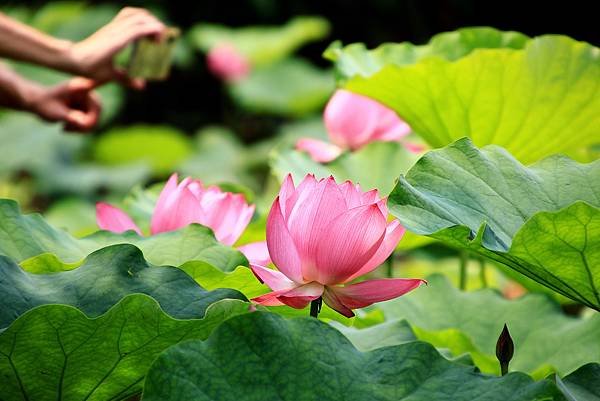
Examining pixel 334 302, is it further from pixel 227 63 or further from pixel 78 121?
pixel 227 63

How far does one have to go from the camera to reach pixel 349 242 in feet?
2.51

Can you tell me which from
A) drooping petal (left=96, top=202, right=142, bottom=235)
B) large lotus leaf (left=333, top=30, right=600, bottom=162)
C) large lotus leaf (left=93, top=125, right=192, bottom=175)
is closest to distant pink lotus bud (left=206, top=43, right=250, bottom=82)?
large lotus leaf (left=93, top=125, right=192, bottom=175)

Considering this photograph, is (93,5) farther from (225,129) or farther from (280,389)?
(280,389)

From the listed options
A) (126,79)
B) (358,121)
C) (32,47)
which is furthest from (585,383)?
(32,47)

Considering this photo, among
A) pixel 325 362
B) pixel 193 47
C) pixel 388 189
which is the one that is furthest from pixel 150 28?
pixel 193 47

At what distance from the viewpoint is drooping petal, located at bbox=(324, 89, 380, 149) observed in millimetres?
1376

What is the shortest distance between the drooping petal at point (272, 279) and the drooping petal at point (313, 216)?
0.02 m

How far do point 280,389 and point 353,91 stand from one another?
685 mm

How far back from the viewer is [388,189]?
1391 millimetres

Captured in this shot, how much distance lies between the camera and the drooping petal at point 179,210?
0.96m

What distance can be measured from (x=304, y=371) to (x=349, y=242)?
135mm

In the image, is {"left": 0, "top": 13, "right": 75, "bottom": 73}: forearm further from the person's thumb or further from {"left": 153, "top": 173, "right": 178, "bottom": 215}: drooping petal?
{"left": 153, "top": 173, "right": 178, "bottom": 215}: drooping petal

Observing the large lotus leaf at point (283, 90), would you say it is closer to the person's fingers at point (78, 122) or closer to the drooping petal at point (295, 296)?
the person's fingers at point (78, 122)

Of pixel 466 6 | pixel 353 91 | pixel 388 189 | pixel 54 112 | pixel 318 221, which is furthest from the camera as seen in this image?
pixel 466 6
